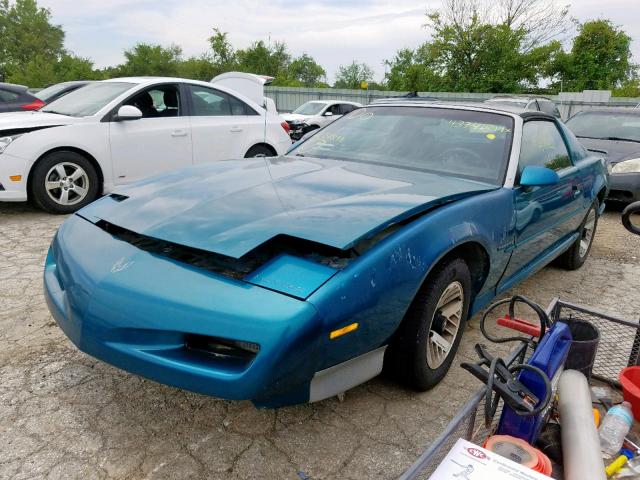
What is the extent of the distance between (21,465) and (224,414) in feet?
2.53

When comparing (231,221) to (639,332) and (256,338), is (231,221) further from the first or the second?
(639,332)

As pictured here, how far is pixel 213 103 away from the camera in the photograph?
20.3ft

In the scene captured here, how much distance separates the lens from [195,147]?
594 cm

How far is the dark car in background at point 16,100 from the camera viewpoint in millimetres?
7542

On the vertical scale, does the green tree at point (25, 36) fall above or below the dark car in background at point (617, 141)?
above

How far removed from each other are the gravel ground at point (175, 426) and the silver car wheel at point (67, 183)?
267cm

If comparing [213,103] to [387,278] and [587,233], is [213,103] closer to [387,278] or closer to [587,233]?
[587,233]

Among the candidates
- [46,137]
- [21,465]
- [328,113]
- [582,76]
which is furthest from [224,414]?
[582,76]

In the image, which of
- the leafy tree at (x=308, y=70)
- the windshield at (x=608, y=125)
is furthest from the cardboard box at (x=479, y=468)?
the leafy tree at (x=308, y=70)

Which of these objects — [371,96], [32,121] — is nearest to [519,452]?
[32,121]

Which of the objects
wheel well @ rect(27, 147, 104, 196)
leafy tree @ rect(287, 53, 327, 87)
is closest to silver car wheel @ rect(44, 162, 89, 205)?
wheel well @ rect(27, 147, 104, 196)


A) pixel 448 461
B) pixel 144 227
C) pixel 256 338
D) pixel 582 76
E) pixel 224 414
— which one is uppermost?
pixel 582 76

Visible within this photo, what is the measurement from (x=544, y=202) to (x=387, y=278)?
70.8 inches

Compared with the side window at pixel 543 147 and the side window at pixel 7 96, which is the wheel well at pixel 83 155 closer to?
the side window at pixel 7 96
